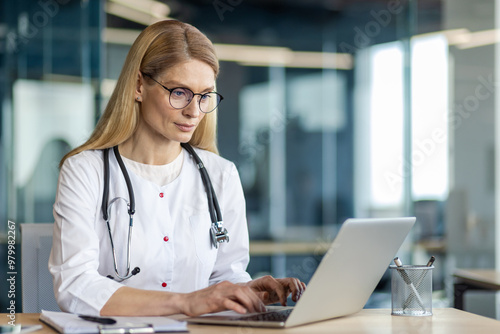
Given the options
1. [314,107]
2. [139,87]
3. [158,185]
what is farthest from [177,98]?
[314,107]

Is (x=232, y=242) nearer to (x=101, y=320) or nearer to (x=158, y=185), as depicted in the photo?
(x=158, y=185)

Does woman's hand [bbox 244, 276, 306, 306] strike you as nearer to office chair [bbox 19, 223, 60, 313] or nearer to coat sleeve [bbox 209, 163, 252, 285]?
coat sleeve [bbox 209, 163, 252, 285]

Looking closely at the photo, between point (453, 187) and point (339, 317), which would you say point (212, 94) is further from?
point (453, 187)

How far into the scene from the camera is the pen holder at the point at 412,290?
5.08 feet

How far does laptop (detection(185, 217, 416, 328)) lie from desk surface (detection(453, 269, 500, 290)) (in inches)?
52.9

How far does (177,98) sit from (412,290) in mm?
824

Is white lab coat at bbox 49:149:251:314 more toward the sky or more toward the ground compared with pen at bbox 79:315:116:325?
more toward the sky

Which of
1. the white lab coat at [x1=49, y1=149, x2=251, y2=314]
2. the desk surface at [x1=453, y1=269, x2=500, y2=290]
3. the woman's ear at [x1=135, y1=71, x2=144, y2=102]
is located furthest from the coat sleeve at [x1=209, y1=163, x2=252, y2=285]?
the desk surface at [x1=453, y1=269, x2=500, y2=290]

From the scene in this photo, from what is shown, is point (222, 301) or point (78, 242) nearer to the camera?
point (222, 301)

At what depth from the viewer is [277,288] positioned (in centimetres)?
164

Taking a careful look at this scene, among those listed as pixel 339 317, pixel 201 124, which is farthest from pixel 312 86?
pixel 339 317

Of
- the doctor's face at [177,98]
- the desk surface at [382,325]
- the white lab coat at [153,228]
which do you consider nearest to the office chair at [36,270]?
the white lab coat at [153,228]

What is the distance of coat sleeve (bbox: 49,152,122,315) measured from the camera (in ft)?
5.01

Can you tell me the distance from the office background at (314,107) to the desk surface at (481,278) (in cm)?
197
